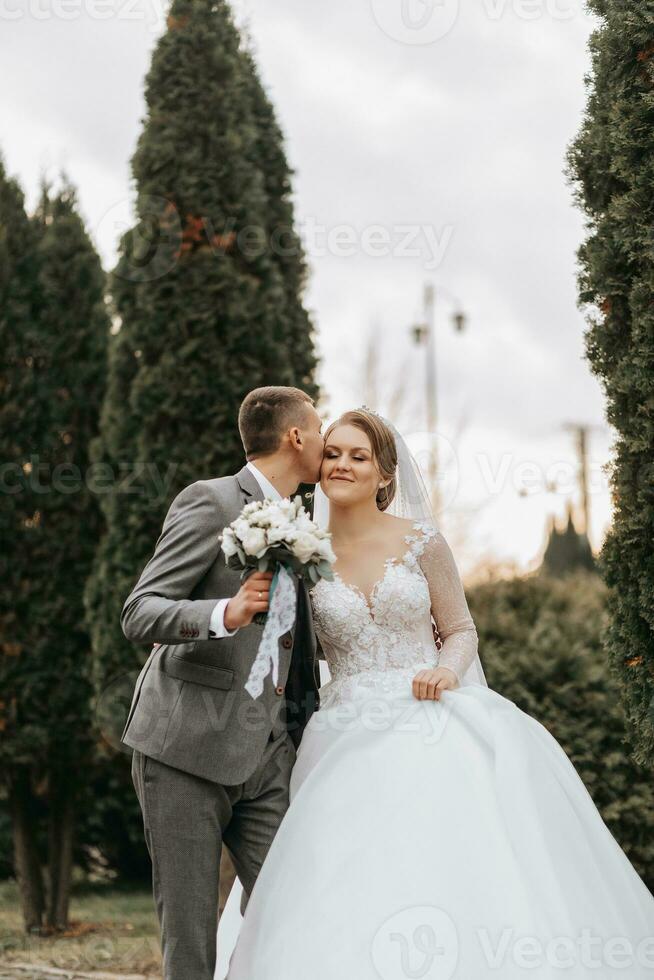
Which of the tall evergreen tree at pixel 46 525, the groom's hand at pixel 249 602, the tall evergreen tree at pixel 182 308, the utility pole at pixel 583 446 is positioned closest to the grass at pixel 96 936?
the tall evergreen tree at pixel 46 525

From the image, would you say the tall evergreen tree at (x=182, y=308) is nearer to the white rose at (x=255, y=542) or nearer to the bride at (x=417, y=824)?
the bride at (x=417, y=824)

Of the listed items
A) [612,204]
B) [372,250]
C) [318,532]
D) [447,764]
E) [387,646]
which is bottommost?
[447,764]

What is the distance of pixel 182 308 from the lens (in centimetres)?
700

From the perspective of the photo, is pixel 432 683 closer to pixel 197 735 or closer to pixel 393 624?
pixel 393 624

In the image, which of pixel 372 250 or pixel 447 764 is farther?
pixel 372 250

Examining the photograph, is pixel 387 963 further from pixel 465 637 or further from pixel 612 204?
pixel 612 204

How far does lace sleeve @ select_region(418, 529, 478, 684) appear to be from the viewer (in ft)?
13.3

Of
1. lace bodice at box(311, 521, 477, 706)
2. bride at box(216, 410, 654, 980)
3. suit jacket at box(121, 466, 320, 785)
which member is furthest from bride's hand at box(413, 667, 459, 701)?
suit jacket at box(121, 466, 320, 785)

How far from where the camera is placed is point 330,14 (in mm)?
6270

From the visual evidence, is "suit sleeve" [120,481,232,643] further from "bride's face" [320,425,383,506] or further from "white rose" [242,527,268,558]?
"bride's face" [320,425,383,506]

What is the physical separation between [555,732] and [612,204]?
165 inches

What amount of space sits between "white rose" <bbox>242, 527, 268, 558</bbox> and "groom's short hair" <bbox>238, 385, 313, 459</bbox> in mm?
692

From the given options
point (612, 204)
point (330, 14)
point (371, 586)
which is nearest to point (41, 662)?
point (371, 586)

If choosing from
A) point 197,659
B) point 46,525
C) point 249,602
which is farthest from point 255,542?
point 46,525
